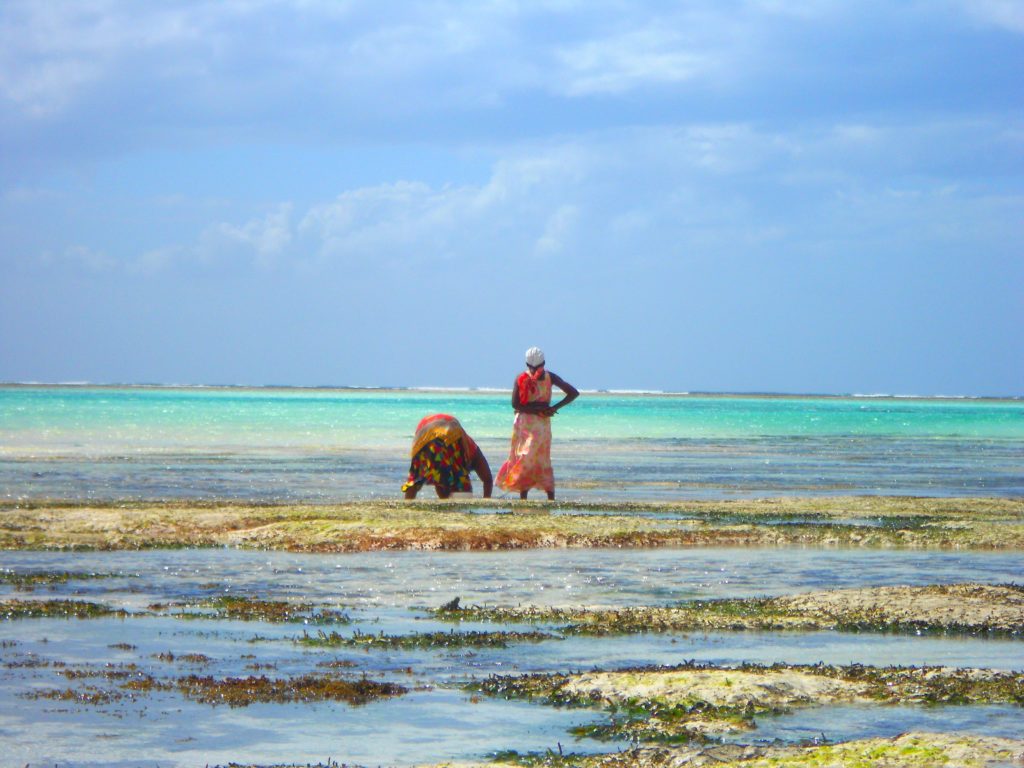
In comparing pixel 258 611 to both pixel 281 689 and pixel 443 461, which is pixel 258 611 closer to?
pixel 281 689

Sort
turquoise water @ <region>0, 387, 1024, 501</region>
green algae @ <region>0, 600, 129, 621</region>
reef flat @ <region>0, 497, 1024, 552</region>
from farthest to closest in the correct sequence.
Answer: turquoise water @ <region>0, 387, 1024, 501</region>, reef flat @ <region>0, 497, 1024, 552</region>, green algae @ <region>0, 600, 129, 621</region>

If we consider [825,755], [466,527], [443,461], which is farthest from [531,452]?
[825,755]

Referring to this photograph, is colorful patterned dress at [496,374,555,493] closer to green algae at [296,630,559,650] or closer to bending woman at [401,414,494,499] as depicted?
bending woman at [401,414,494,499]

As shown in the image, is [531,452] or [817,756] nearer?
[817,756]

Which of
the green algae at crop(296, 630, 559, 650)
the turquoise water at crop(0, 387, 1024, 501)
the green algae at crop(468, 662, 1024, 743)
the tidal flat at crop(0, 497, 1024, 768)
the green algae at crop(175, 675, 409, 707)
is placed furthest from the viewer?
the turquoise water at crop(0, 387, 1024, 501)

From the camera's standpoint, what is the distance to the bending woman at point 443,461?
888 inches

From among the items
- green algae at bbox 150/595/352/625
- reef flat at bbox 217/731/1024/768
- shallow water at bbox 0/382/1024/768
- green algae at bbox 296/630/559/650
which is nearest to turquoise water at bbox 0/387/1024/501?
shallow water at bbox 0/382/1024/768

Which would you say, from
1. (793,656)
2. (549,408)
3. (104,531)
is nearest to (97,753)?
(793,656)

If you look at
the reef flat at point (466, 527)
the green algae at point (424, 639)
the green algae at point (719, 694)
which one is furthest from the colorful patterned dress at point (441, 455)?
the green algae at point (719, 694)

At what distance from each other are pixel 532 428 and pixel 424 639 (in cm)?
1155

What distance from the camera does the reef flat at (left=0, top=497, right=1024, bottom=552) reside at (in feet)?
56.7

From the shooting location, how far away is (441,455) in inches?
898

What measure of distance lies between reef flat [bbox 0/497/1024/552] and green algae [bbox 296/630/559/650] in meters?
6.16

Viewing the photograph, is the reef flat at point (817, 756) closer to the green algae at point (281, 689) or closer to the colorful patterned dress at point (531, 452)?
the green algae at point (281, 689)
